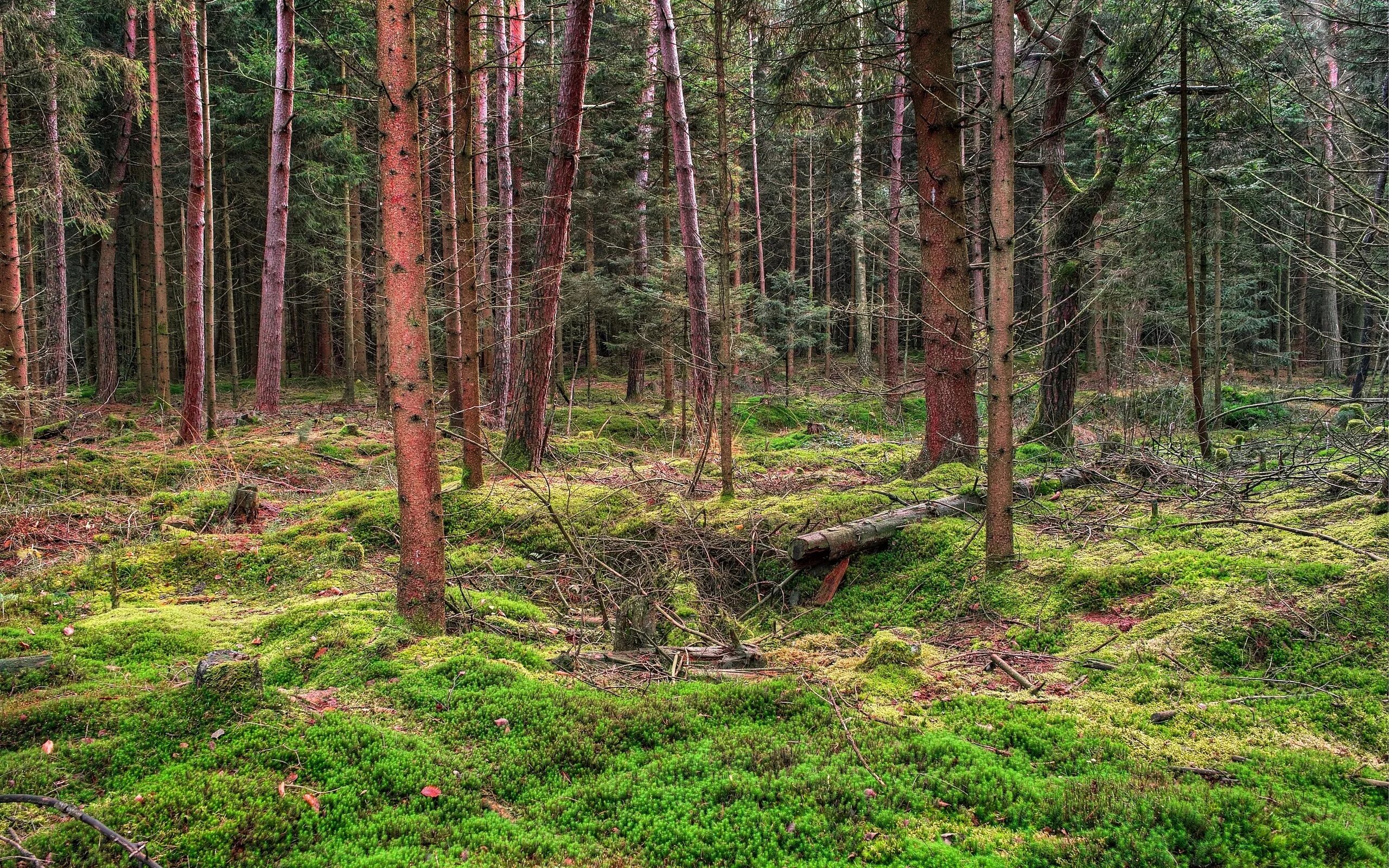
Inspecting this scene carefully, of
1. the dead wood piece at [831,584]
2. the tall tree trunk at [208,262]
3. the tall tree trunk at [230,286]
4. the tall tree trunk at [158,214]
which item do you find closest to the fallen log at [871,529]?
the dead wood piece at [831,584]

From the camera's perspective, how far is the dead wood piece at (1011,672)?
4.18 m

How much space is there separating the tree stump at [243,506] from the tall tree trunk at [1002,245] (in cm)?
806

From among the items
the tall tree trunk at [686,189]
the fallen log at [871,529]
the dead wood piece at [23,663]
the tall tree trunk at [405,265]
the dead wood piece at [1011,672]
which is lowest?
the dead wood piece at [1011,672]

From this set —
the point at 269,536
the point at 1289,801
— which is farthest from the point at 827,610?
the point at 269,536

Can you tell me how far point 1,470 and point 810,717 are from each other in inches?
406

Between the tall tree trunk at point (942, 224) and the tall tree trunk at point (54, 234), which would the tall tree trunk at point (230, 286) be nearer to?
the tall tree trunk at point (54, 234)

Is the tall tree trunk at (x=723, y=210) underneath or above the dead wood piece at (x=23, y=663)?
above

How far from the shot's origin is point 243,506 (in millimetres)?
8445

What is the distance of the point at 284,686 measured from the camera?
417 centimetres

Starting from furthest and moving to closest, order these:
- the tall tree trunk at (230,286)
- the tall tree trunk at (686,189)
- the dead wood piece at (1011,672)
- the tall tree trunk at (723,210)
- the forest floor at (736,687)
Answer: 1. the tall tree trunk at (230,286)
2. the tall tree trunk at (686,189)
3. the tall tree trunk at (723,210)
4. the dead wood piece at (1011,672)
5. the forest floor at (736,687)

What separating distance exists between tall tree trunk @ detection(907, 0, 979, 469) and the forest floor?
919mm

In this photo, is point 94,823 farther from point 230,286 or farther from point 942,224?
point 230,286

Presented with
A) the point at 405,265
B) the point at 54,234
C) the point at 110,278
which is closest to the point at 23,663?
the point at 405,265

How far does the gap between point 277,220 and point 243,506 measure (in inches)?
381
